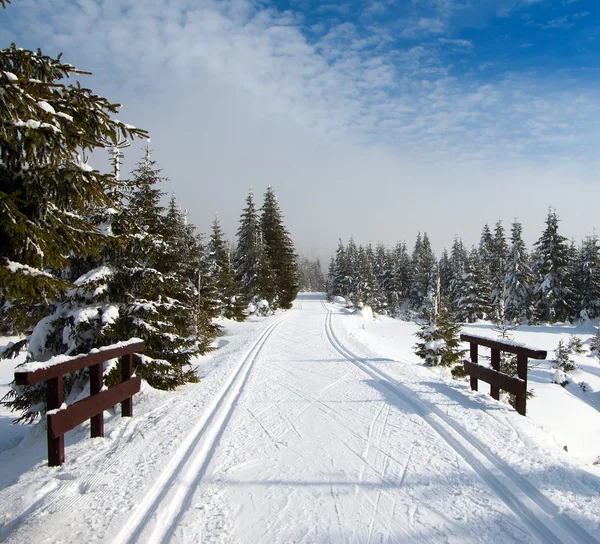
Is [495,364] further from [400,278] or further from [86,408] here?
[400,278]

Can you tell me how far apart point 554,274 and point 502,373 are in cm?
3952

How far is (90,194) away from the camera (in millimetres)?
4125

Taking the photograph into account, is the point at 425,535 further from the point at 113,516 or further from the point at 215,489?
the point at 113,516

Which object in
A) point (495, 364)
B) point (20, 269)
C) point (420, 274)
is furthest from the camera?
point (420, 274)

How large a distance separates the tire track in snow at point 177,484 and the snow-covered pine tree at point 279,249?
34103mm

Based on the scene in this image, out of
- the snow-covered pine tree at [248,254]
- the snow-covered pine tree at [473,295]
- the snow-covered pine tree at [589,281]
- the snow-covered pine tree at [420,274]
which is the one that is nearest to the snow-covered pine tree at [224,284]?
the snow-covered pine tree at [248,254]

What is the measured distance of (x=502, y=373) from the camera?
22.6 ft

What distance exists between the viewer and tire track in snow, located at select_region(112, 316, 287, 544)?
3.34 meters

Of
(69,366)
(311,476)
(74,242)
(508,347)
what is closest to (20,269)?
(74,242)

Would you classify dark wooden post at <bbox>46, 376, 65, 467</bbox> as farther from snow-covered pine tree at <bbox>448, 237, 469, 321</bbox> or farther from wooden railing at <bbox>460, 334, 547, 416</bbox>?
snow-covered pine tree at <bbox>448, 237, 469, 321</bbox>

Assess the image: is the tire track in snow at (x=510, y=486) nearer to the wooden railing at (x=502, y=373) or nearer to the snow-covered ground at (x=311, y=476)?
the snow-covered ground at (x=311, y=476)

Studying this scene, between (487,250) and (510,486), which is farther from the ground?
(487,250)

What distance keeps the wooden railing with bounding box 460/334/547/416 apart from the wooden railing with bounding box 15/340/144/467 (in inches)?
247

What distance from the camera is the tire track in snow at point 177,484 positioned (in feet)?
11.0
